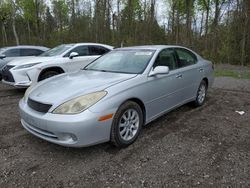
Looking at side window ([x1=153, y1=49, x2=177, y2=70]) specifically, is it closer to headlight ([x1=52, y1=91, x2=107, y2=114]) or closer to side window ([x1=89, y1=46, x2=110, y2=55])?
headlight ([x1=52, y1=91, x2=107, y2=114])

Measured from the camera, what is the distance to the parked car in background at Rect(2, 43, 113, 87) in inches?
244

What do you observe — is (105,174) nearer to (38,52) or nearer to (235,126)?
(235,126)

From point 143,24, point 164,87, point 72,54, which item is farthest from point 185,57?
point 143,24

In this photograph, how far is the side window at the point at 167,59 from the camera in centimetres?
402

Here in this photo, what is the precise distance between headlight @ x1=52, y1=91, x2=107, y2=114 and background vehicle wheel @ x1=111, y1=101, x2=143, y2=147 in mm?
395

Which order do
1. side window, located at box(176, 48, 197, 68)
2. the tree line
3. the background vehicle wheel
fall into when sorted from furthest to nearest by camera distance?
the tree line
side window, located at box(176, 48, 197, 68)
the background vehicle wheel

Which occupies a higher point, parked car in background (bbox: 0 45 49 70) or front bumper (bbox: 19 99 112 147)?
parked car in background (bbox: 0 45 49 70)

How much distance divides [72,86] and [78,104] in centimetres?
52

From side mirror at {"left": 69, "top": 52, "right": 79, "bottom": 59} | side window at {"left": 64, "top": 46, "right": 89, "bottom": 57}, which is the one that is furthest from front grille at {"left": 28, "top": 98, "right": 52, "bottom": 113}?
side window at {"left": 64, "top": 46, "right": 89, "bottom": 57}

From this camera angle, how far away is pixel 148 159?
304 cm

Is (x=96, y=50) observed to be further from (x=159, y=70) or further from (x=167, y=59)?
(x=159, y=70)

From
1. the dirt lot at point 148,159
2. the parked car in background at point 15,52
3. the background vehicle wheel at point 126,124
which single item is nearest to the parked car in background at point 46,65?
the parked car in background at point 15,52

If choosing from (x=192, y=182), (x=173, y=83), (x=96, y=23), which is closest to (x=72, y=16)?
(x=96, y=23)

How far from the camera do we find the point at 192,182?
258 centimetres
